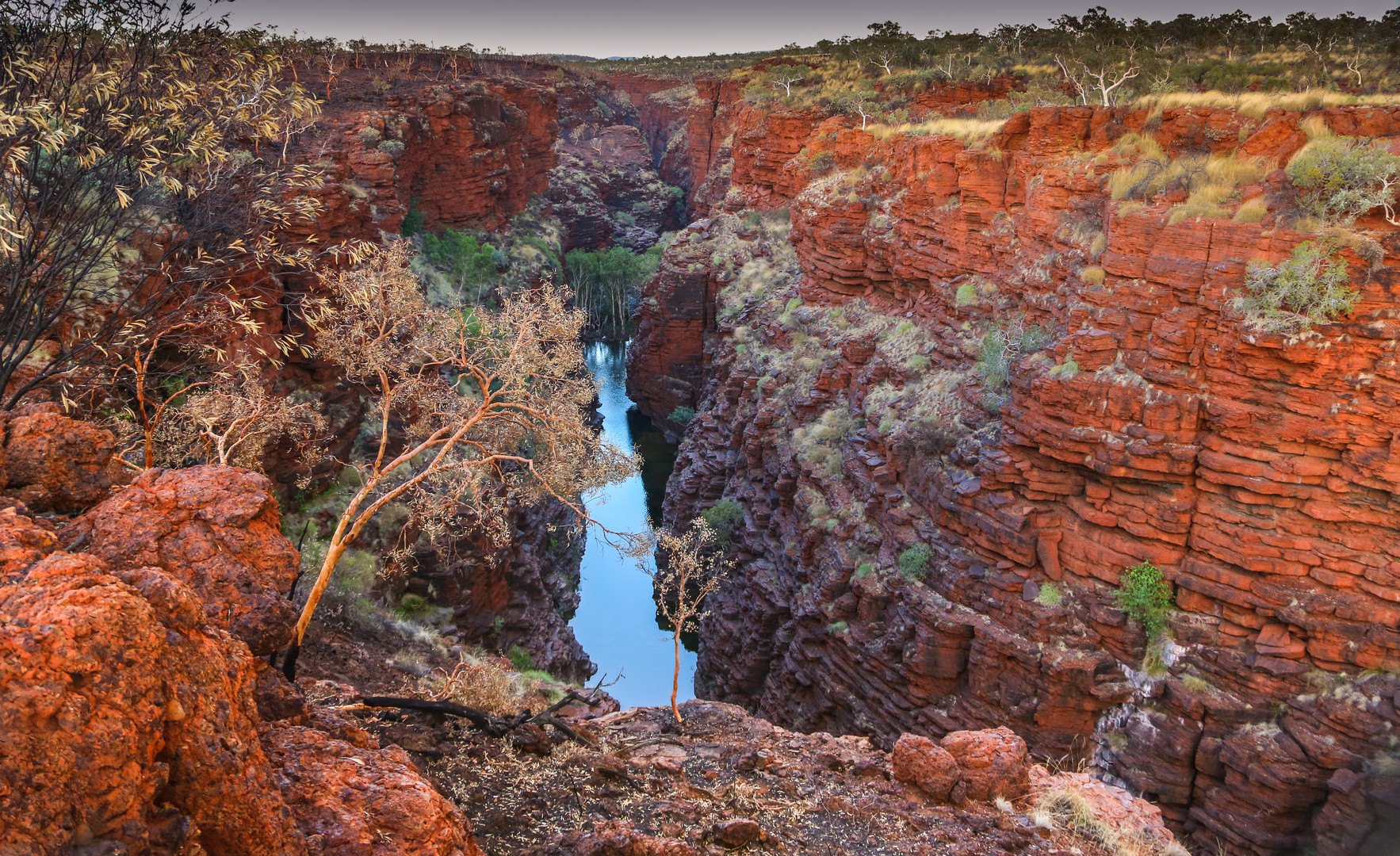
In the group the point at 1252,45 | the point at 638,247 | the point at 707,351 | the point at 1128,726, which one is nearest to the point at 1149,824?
the point at 1128,726

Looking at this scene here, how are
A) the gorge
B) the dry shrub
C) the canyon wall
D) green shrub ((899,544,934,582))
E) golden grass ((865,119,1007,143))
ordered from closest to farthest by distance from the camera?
1. the gorge
2. the dry shrub
3. the canyon wall
4. green shrub ((899,544,934,582))
5. golden grass ((865,119,1007,143))

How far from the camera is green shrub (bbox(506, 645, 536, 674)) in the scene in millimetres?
17169

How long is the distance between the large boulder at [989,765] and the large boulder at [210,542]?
658 centimetres

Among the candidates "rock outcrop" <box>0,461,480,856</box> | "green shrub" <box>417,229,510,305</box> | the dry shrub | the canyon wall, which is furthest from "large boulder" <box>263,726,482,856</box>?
"green shrub" <box>417,229,510,305</box>

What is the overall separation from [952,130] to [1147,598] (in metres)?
13.3

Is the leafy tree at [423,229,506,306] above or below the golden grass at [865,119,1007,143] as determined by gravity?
below

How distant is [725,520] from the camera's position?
23016 mm

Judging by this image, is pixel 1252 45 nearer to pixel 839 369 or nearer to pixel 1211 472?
pixel 839 369

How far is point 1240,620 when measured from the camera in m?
11.2

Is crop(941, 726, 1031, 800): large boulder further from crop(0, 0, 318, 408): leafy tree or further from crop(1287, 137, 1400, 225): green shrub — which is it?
crop(0, 0, 318, 408): leafy tree

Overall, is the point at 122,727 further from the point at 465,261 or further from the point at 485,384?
the point at 465,261

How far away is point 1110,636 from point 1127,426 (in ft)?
10.7

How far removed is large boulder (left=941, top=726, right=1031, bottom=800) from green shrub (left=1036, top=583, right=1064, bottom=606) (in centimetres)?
472

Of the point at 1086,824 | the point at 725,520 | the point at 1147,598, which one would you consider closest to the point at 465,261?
the point at 725,520
